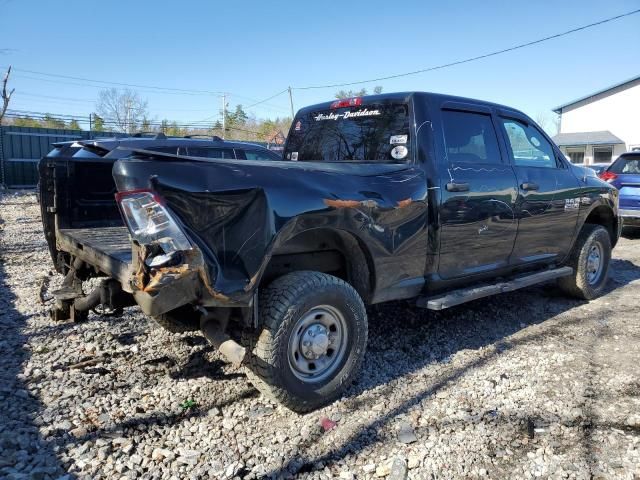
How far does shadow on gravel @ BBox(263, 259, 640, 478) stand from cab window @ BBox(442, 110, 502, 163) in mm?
1614

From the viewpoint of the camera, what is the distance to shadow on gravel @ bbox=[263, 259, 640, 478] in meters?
2.94

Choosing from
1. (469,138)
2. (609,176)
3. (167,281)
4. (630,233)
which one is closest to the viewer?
(167,281)

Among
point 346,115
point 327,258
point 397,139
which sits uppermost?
point 346,115

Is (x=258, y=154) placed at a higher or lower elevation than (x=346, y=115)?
lower

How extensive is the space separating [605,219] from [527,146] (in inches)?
79.1

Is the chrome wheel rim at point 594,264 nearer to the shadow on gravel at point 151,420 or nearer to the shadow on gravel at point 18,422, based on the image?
the shadow on gravel at point 151,420

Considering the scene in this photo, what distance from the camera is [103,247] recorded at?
3264mm

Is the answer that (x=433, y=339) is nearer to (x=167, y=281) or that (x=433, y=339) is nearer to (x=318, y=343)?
(x=318, y=343)

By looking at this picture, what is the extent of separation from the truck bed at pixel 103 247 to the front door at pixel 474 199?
7.67 ft

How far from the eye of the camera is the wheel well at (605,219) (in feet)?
19.9

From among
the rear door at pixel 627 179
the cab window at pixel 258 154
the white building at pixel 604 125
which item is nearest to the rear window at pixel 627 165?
the rear door at pixel 627 179

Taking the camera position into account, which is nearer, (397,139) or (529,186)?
(397,139)

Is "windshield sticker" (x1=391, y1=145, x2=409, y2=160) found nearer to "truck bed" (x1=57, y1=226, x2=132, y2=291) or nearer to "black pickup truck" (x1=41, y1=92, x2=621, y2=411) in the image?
"black pickup truck" (x1=41, y1=92, x2=621, y2=411)

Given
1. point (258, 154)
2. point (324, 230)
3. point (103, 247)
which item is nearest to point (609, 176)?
point (258, 154)
